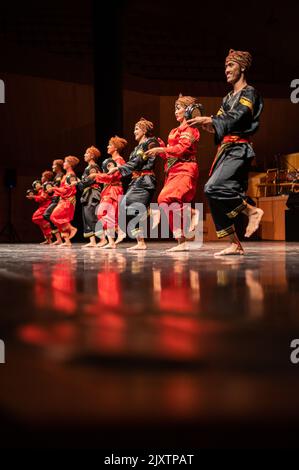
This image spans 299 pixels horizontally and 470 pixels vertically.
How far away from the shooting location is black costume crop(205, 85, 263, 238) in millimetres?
3902

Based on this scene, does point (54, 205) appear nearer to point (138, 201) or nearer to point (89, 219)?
point (89, 219)

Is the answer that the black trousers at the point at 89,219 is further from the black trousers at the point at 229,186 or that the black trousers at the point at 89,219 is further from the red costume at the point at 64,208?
the black trousers at the point at 229,186

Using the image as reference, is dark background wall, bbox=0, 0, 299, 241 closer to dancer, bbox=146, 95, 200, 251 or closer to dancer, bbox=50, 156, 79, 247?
dancer, bbox=50, 156, 79, 247

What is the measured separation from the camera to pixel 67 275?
100 inches

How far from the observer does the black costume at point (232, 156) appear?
12.8 feet

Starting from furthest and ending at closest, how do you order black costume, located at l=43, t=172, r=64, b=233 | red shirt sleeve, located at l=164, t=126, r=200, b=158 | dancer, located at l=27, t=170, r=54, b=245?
dancer, located at l=27, t=170, r=54, b=245 < black costume, located at l=43, t=172, r=64, b=233 < red shirt sleeve, located at l=164, t=126, r=200, b=158

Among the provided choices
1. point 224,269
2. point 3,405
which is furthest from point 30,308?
point 224,269

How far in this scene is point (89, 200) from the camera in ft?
23.4

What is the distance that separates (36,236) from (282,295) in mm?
10848

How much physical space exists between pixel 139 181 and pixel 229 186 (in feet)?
6.16

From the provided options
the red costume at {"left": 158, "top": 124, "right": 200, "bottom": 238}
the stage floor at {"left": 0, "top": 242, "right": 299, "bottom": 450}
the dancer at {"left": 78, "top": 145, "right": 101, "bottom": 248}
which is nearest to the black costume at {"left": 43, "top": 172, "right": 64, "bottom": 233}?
the dancer at {"left": 78, "top": 145, "right": 101, "bottom": 248}

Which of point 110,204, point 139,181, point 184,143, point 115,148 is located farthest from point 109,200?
point 184,143

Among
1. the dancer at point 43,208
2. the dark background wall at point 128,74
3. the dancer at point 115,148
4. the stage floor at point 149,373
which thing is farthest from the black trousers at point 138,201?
the dark background wall at point 128,74

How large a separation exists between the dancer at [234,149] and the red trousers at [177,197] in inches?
31.7
